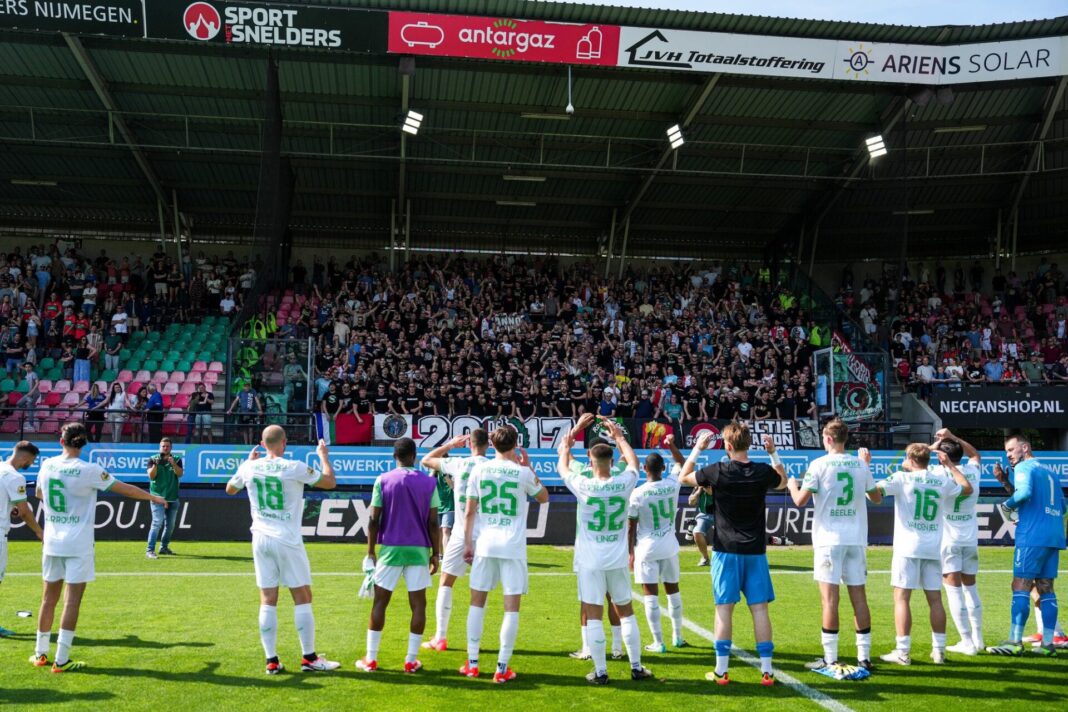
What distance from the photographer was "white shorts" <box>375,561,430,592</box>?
28.1 ft

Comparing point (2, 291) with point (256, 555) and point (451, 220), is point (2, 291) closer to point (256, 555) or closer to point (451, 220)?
point (451, 220)

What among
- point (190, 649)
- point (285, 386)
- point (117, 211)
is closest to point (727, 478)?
point (190, 649)

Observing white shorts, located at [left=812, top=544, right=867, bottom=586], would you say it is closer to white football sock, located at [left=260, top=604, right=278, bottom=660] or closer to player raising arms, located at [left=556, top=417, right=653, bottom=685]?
player raising arms, located at [left=556, top=417, right=653, bottom=685]

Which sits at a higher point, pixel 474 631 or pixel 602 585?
pixel 602 585

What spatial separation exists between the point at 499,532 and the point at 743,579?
7.12 ft

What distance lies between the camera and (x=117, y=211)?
34.2m

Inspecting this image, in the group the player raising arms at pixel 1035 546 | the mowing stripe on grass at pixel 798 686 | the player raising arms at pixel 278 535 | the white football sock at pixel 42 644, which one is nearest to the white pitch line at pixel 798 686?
the mowing stripe on grass at pixel 798 686

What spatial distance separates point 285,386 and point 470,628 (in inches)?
655

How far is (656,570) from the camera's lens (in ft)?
32.8

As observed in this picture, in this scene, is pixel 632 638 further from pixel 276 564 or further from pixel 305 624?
pixel 276 564

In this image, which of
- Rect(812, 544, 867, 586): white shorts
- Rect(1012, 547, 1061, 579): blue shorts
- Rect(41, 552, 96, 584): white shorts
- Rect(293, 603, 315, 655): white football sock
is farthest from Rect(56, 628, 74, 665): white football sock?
Rect(1012, 547, 1061, 579): blue shorts

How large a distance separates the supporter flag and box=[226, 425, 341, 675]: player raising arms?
1551 cm

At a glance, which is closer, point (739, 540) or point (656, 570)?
point (739, 540)

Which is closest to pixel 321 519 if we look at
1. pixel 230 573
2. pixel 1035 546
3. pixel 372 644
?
pixel 230 573
